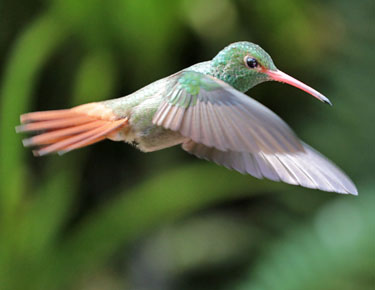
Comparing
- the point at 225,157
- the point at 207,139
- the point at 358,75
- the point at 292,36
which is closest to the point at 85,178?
the point at 292,36

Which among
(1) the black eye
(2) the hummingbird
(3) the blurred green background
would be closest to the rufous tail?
(2) the hummingbird

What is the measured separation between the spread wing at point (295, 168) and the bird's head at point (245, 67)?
0.35 ft

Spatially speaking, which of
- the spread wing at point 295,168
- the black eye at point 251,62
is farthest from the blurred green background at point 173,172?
the black eye at point 251,62

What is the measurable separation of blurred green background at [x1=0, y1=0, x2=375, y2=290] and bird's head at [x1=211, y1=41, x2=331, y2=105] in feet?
4.41

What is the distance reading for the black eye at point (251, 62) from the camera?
836mm

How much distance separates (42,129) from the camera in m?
0.80

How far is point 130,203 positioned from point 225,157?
4.75 feet

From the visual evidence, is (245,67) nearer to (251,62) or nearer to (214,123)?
(251,62)

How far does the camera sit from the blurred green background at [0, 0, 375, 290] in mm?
2234

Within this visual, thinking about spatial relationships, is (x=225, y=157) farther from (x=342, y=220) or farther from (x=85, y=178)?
(x=85, y=178)

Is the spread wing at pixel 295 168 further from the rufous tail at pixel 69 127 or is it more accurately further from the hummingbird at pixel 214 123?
the rufous tail at pixel 69 127

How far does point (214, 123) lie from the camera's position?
0.73 meters

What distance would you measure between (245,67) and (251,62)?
2 cm

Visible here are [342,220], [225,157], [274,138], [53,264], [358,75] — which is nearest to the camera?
[274,138]
